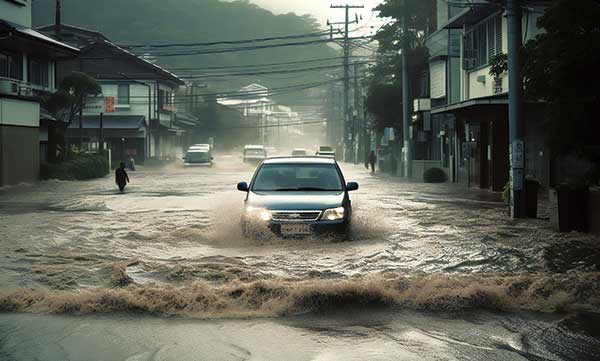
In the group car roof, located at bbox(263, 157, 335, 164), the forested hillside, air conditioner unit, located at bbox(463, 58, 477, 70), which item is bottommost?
car roof, located at bbox(263, 157, 335, 164)

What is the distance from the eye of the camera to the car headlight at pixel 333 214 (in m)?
14.0

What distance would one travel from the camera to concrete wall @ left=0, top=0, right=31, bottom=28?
119 ft

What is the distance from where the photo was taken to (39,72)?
41.1 m

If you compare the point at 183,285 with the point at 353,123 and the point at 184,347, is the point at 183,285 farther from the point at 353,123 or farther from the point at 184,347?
the point at 353,123

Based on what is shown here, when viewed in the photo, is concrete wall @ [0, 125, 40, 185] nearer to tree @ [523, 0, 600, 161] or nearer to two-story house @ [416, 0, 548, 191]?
two-story house @ [416, 0, 548, 191]

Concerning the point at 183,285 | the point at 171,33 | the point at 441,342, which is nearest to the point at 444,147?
the point at 183,285

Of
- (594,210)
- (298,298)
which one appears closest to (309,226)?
(298,298)

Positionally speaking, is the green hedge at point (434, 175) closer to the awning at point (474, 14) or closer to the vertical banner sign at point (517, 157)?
the awning at point (474, 14)

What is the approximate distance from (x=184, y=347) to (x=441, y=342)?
2.21m

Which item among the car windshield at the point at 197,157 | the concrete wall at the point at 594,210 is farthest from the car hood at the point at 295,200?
the car windshield at the point at 197,157

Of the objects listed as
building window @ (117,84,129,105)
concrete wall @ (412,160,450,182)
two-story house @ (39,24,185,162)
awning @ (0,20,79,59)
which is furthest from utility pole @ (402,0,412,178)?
building window @ (117,84,129,105)

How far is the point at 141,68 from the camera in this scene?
71.2 metres

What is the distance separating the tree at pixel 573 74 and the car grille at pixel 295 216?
4191mm

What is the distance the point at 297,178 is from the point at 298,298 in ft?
20.9
